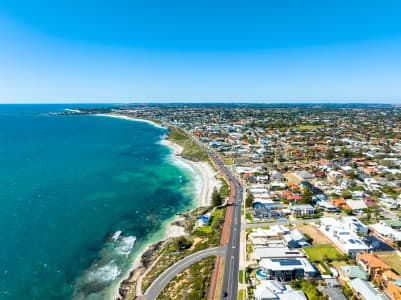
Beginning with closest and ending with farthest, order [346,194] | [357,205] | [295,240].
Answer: [295,240] → [357,205] → [346,194]

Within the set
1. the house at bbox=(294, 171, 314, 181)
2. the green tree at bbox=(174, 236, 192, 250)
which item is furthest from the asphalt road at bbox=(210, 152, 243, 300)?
the house at bbox=(294, 171, 314, 181)

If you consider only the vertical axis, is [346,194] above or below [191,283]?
above

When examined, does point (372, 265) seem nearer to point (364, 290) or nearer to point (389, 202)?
point (364, 290)

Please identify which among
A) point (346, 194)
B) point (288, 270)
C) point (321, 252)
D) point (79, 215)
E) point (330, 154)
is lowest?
point (79, 215)

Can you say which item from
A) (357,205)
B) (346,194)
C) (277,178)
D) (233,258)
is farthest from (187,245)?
(346,194)

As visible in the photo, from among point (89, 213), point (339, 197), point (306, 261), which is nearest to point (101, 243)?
point (89, 213)

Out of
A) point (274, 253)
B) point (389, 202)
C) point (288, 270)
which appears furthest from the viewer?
point (389, 202)

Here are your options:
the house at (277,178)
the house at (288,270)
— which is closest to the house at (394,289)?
the house at (288,270)

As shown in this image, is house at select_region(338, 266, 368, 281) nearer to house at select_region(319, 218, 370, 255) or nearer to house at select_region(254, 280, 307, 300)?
house at select_region(319, 218, 370, 255)

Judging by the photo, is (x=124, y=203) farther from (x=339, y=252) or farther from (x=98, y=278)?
(x=339, y=252)

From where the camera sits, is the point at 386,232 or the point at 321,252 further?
the point at 386,232
